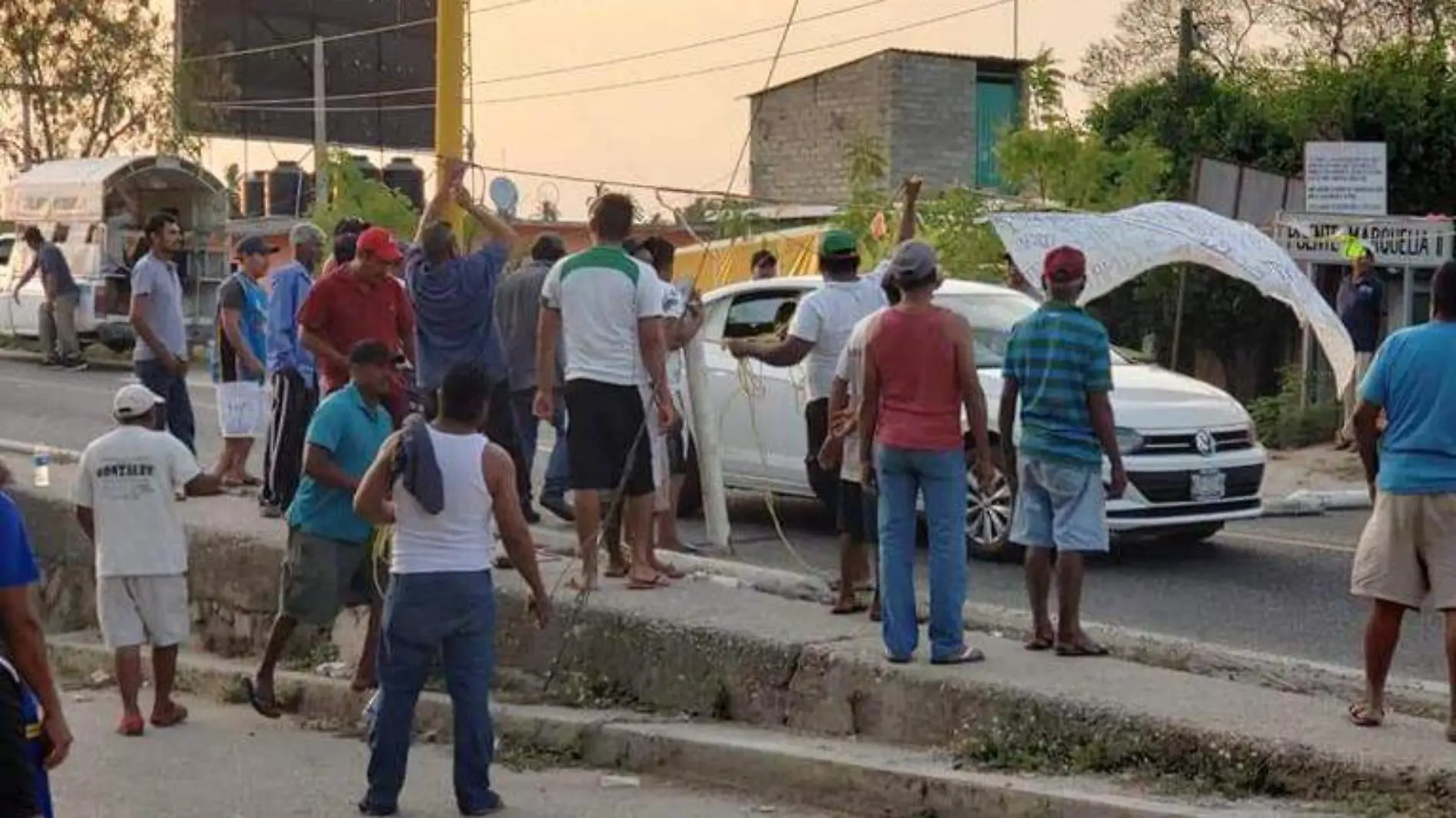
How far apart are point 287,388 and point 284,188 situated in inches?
1157

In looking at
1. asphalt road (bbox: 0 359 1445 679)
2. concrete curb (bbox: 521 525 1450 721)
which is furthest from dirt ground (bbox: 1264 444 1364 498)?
concrete curb (bbox: 521 525 1450 721)

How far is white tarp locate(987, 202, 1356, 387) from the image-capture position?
14.0 metres

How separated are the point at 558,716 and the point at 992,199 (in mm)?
11706

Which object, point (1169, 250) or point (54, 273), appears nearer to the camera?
point (1169, 250)

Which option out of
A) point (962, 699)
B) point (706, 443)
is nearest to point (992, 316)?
point (706, 443)

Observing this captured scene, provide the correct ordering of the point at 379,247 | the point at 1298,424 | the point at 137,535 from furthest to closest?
the point at 1298,424 → the point at 379,247 → the point at 137,535

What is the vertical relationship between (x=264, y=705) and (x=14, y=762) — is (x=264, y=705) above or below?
below

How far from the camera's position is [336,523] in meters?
8.33

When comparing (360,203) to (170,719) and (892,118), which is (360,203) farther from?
(170,719)

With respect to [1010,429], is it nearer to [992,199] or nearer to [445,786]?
[445,786]

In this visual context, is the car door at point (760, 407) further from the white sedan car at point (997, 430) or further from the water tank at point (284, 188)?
the water tank at point (284, 188)

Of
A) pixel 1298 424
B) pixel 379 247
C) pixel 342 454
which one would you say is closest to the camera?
pixel 342 454

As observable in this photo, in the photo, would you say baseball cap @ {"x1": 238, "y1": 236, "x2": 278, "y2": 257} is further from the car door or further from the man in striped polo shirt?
the man in striped polo shirt

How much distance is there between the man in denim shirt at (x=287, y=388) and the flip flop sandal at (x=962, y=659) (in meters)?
4.21
